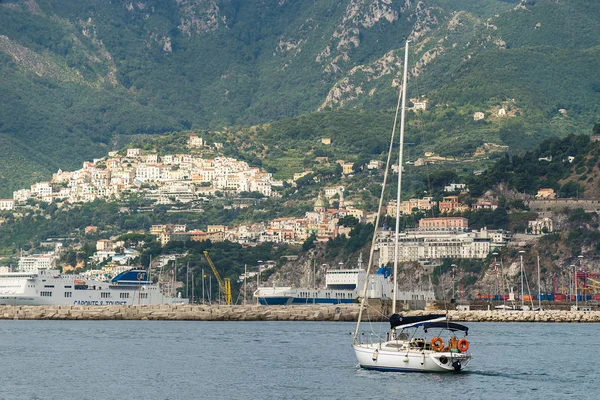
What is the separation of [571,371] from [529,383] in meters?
5.74

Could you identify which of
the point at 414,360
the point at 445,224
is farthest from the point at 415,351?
the point at 445,224

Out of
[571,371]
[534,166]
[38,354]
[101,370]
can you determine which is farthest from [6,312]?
[534,166]

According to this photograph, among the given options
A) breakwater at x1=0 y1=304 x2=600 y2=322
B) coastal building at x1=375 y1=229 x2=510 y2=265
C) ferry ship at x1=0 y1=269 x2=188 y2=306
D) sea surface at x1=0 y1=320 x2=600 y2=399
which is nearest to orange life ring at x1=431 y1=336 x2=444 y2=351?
sea surface at x1=0 y1=320 x2=600 y2=399

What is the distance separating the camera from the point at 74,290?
158 meters

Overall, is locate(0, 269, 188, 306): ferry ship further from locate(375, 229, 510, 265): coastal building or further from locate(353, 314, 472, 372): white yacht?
locate(353, 314, 472, 372): white yacht

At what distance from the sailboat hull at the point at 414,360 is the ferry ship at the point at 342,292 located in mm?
77765

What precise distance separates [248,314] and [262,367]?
177 feet

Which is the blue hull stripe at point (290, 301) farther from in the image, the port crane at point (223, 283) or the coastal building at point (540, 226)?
the coastal building at point (540, 226)

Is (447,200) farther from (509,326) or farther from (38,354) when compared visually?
(38,354)

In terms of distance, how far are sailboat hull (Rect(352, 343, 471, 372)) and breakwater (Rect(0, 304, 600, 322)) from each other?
2139 inches

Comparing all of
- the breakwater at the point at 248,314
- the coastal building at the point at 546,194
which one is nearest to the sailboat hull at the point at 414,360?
the breakwater at the point at 248,314

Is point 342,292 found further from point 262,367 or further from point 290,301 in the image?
point 262,367

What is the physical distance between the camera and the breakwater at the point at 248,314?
387 feet

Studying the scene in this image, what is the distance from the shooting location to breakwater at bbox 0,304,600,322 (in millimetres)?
117875
